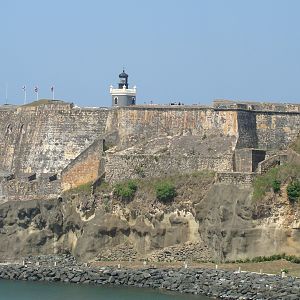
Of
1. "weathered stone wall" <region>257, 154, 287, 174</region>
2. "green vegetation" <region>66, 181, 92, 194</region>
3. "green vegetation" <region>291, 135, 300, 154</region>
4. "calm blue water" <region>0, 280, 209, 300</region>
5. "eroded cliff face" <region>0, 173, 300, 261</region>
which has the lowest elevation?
"calm blue water" <region>0, 280, 209, 300</region>

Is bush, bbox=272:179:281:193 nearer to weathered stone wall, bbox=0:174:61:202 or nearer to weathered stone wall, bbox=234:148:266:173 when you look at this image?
weathered stone wall, bbox=234:148:266:173

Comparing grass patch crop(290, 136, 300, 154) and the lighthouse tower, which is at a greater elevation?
the lighthouse tower

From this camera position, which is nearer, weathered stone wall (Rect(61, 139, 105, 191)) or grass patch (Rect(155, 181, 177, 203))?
grass patch (Rect(155, 181, 177, 203))

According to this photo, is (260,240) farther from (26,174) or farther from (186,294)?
(26,174)

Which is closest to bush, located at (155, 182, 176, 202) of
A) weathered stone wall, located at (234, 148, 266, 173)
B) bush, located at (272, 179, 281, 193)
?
weathered stone wall, located at (234, 148, 266, 173)

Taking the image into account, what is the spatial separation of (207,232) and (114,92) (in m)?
14.4

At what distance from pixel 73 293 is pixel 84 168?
8666mm

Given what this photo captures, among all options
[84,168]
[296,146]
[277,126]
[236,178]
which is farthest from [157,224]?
[277,126]

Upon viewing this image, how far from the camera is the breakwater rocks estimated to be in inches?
1943

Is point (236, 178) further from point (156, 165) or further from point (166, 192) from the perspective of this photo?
point (156, 165)

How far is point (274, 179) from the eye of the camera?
5366 centimetres

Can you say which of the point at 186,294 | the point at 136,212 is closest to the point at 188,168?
the point at 136,212

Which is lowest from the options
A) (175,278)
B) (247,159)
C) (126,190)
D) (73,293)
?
(73,293)

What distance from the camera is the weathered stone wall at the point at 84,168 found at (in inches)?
2352
